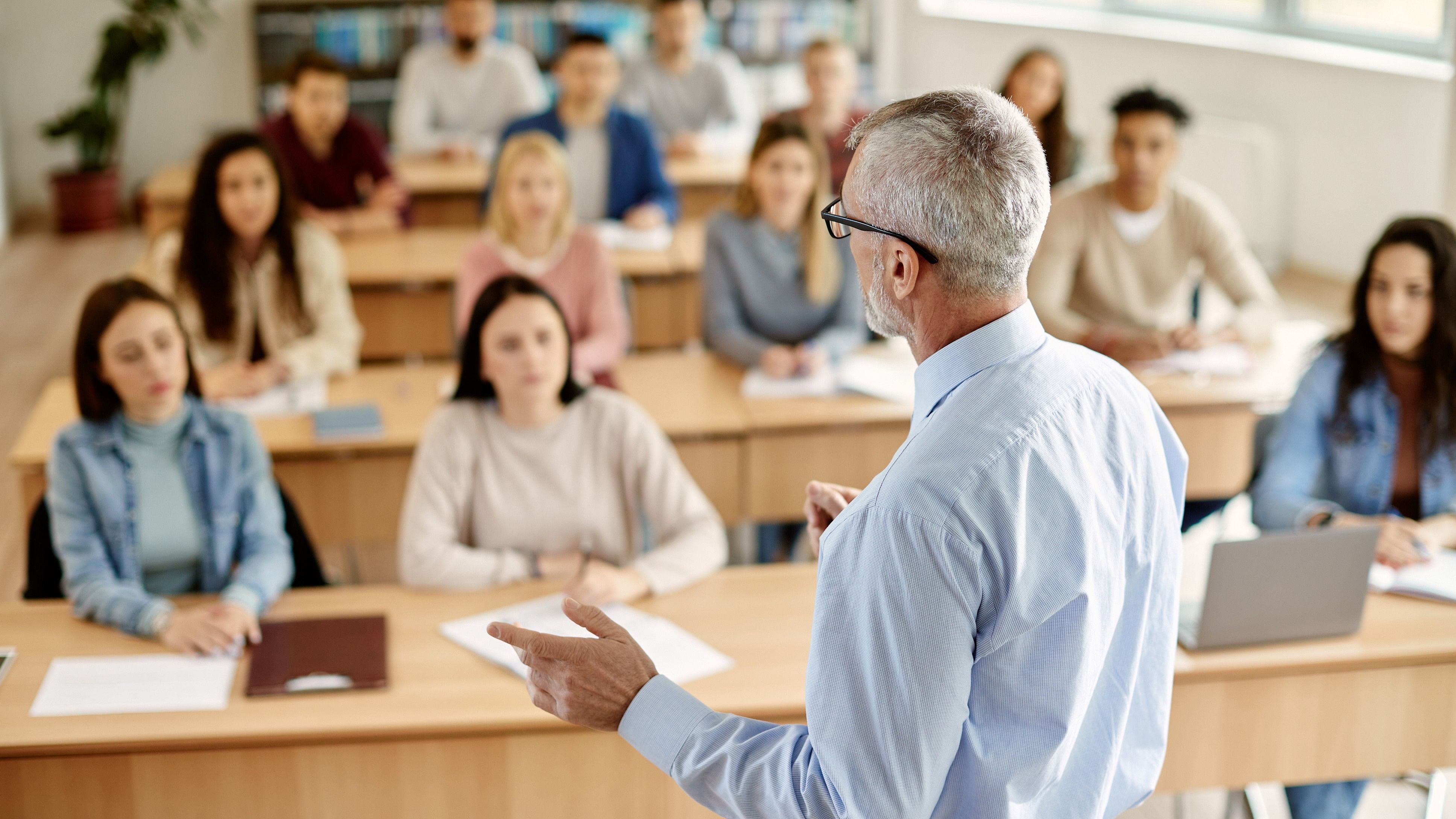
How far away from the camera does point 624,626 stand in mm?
2041

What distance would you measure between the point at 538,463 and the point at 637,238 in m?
2.28

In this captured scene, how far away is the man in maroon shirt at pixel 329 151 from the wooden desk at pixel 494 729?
314cm

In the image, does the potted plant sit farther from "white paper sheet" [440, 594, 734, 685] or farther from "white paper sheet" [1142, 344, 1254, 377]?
"white paper sheet" [440, 594, 734, 685]

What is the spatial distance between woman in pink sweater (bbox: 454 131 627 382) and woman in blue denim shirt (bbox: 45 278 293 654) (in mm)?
1310

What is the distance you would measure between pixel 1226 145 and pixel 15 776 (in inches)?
251

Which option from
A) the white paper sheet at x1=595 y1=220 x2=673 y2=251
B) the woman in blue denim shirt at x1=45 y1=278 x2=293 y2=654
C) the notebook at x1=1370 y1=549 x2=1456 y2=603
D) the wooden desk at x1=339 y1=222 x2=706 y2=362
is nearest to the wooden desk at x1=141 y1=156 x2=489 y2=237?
the wooden desk at x1=339 y1=222 x2=706 y2=362

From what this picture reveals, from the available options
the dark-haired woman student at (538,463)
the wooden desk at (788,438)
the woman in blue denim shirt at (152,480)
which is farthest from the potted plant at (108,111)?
the dark-haired woman student at (538,463)

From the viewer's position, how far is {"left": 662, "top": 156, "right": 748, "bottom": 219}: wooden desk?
5.73 meters

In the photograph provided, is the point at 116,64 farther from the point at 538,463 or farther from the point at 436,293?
the point at 538,463

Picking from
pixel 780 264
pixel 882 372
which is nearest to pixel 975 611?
pixel 882 372

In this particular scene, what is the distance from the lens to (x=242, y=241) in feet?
12.1

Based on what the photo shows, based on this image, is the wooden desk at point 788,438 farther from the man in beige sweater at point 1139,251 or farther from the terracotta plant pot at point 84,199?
the terracotta plant pot at point 84,199

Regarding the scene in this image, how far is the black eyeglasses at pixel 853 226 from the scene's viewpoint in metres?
1.17

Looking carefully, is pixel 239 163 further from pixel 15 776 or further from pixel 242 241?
pixel 15 776
